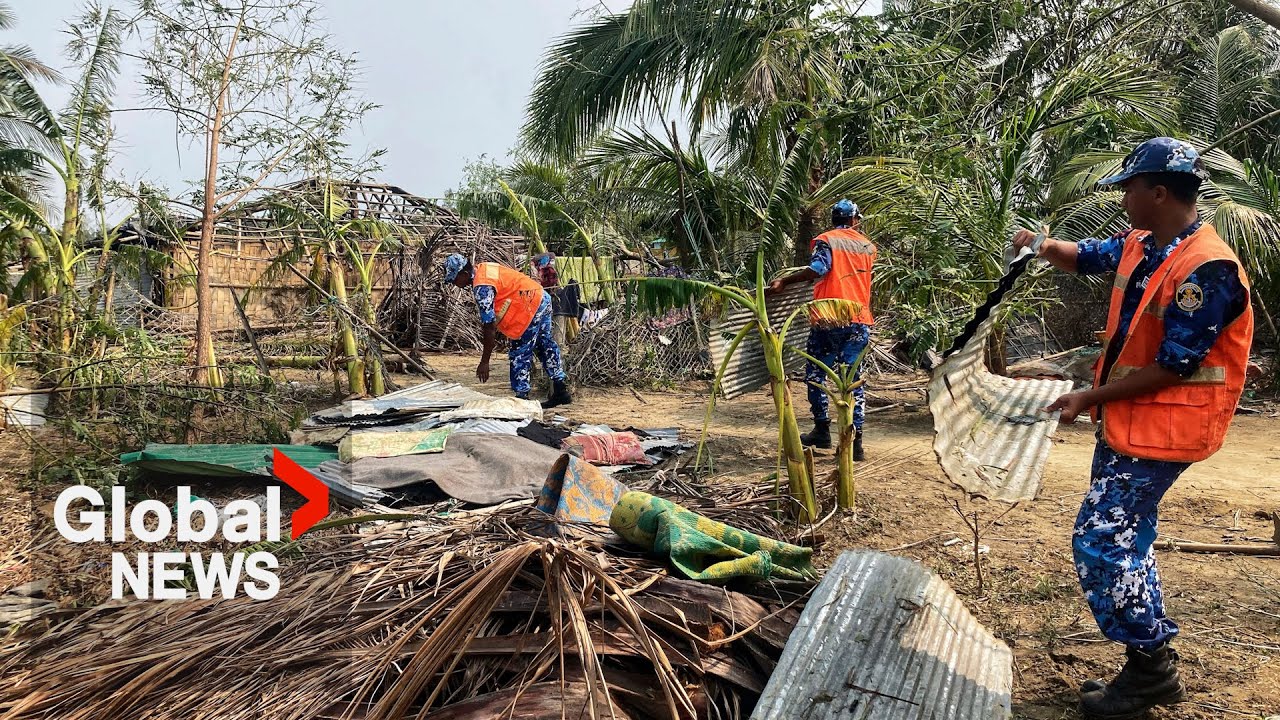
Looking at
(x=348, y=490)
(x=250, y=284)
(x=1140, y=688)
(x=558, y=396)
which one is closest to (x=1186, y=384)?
(x=1140, y=688)

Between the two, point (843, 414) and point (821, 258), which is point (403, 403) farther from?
point (843, 414)

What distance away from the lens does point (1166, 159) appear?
2.47 m

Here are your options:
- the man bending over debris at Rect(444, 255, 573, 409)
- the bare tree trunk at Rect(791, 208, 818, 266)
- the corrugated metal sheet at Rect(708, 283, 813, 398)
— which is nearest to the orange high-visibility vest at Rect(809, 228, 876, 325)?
the corrugated metal sheet at Rect(708, 283, 813, 398)

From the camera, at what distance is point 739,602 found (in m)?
2.82

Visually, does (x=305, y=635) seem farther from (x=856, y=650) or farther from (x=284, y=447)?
(x=284, y=447)

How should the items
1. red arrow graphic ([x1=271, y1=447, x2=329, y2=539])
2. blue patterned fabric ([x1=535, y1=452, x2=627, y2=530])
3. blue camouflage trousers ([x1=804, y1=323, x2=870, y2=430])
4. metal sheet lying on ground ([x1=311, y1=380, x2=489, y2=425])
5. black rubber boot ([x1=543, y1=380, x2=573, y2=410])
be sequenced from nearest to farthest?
1. blue patterned fabric ([x1=535, y1=452, x2=627, y2=530])
2. red arrow graphic ([x1=271, y1=447, x2=329, y2=539])
3. blue camouflage trousers ([x1=804, y1=323, x2=870, y2=430])
4. metal sheet lying on ground ([x1=311, y1=380, x2=489, y2=425])
5. black rubber boot ([x1=543, y1=380, x2=573, y2=410])

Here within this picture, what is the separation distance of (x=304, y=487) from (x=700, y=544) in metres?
3.09

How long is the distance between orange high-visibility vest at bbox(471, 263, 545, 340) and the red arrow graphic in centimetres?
313

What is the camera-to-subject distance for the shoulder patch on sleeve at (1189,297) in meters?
2.37

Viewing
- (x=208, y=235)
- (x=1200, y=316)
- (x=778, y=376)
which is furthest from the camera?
(x=208, y=235)

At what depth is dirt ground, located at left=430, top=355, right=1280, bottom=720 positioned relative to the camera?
297 centimetres

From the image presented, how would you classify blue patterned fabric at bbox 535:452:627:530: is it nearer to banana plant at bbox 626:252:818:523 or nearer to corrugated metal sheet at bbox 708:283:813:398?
banana plant at bbox 626:252:818:523

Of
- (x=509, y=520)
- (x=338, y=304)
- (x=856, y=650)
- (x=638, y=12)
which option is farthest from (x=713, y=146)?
(x=856, y=650)

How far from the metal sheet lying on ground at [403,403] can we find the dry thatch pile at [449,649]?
389 cm
